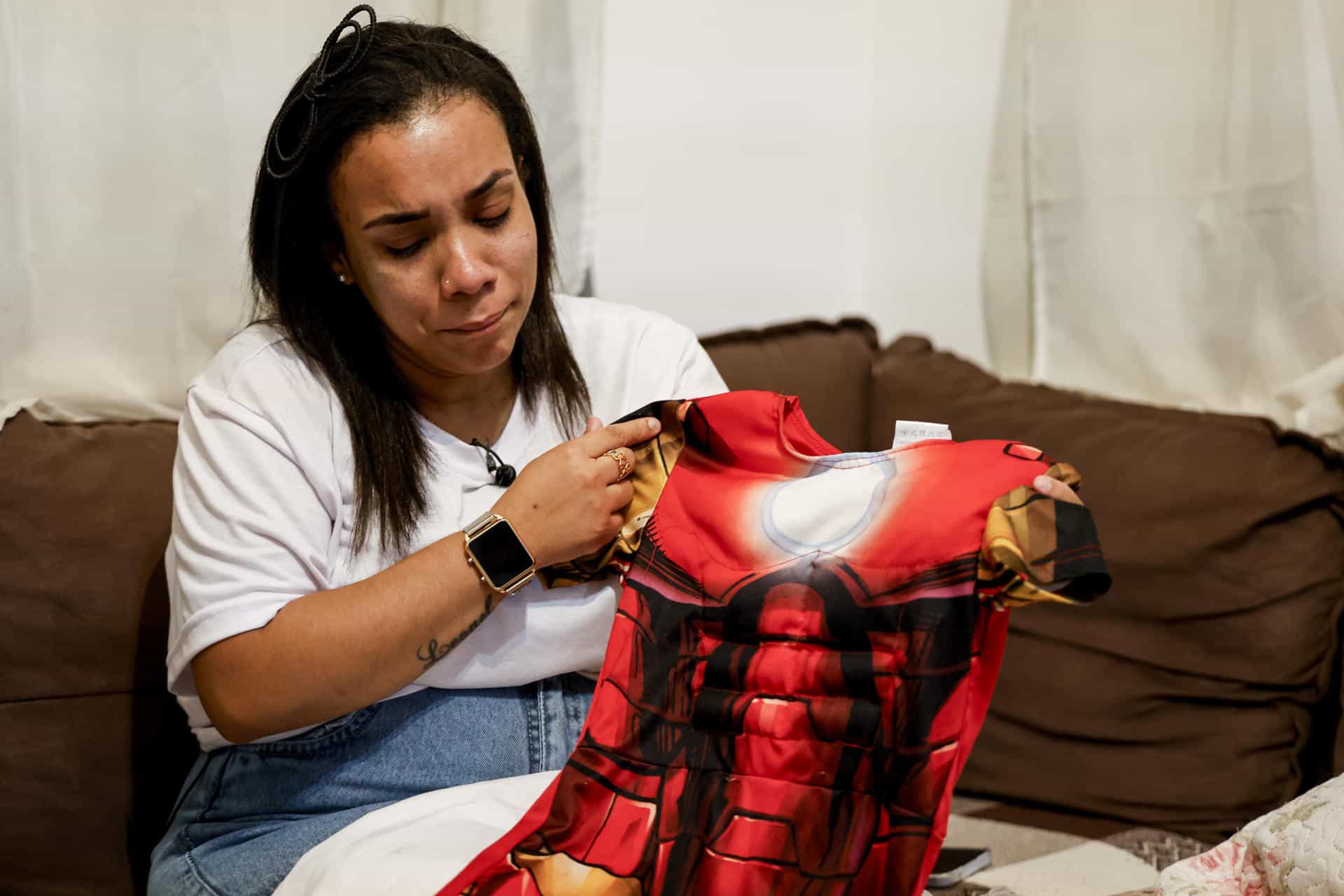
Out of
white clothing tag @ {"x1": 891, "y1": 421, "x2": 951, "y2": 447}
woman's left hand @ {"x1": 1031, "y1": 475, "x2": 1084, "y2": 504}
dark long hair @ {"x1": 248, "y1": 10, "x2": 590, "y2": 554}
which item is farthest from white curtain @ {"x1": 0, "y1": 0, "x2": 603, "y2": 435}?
woman's left hand @ {"x1": 1031, "y1": 475, "x2": 1084, "y2": 504}

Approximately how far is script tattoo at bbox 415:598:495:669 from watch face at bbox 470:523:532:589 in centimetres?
3

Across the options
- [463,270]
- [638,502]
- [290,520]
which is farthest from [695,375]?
[290,520]

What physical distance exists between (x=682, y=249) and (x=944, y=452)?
1.06 metres

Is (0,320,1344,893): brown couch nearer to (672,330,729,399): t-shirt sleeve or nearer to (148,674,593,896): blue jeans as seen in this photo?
(148,674,593,896): blue jeans

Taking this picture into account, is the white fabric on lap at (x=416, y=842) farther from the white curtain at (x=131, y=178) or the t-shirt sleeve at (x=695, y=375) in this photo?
the white curtain at (x=131, y=178)

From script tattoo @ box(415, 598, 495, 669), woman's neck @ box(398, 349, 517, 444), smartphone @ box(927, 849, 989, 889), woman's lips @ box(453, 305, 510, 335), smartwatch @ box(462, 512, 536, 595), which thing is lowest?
smartphone @ box(927, 849, 989, 889)

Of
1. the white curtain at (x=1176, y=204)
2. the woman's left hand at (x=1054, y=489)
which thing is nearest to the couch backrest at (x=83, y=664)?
the woman's left hand at (x=1054, y=489)

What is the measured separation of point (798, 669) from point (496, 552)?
0.99 ft

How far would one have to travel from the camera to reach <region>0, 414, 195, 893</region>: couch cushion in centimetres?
132

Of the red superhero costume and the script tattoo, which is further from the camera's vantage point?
the script tattoo

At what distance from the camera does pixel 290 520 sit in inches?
44.2

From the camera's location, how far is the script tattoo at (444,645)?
111 centimetres

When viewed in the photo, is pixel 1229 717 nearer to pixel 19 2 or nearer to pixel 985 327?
pixel 985 327

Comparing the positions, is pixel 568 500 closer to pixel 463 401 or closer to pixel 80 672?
pixel 463 401
